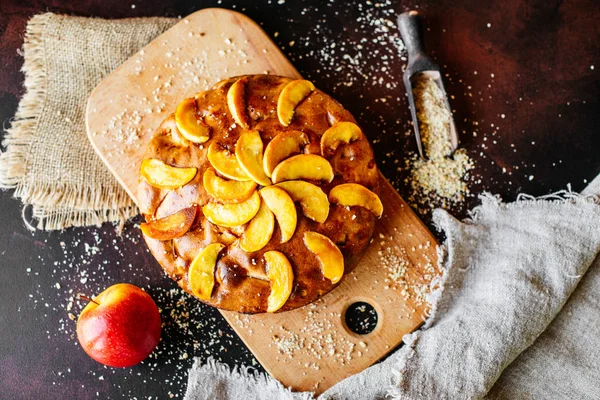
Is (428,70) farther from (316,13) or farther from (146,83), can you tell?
(146,83)

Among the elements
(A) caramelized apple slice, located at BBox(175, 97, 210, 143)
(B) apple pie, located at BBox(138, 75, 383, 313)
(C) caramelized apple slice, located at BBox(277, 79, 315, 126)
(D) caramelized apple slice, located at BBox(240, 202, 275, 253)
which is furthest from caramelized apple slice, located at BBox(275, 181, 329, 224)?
(A) caramelized apple slice, located at BBox(175, 97, 210, 143)

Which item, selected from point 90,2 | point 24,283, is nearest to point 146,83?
point 90,2

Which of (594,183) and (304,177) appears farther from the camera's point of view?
→ (594,183)

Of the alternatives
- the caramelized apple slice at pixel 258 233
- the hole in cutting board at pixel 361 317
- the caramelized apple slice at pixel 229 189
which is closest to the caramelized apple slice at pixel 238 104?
the caramelized apple slice at pixel 229 189

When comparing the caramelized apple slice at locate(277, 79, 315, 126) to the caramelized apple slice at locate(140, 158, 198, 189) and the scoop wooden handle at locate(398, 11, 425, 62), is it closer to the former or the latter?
the caramelized apple slice at locate(140, 158, 198, 189)

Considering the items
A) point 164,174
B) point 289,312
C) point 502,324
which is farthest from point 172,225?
point 502,324

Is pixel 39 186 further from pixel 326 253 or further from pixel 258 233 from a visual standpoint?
pixel 326 253

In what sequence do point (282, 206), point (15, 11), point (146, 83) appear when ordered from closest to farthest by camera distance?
point (282, 206), point (146, 83), point (15, 11)
